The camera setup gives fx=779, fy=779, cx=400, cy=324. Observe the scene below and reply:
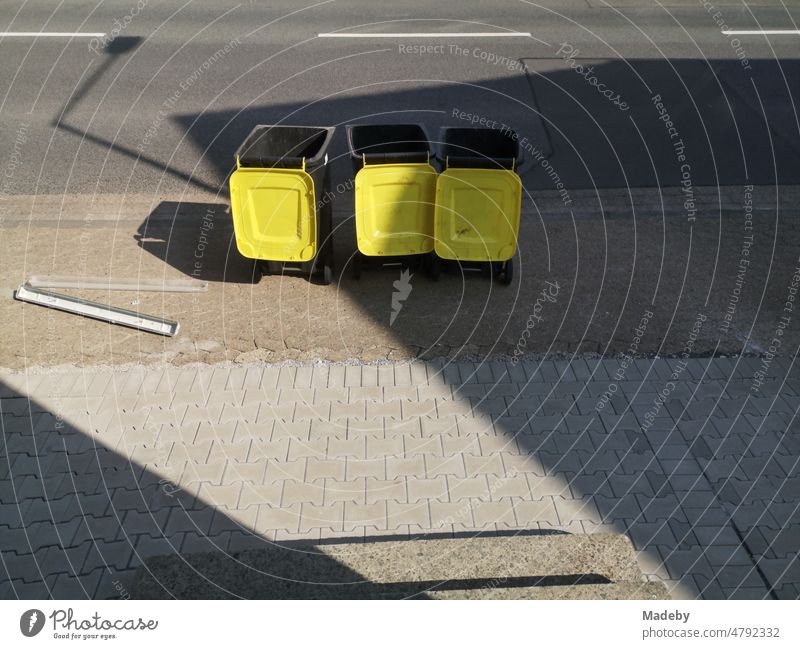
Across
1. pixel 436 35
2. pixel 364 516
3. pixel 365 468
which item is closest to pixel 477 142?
pixel 365 468

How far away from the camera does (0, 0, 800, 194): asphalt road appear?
9.09 metres

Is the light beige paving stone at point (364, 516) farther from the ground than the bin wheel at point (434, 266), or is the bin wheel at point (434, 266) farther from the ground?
the bin wheel at point (434, 266)

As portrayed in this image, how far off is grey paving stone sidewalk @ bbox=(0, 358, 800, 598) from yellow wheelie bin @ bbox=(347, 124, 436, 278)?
113 cm

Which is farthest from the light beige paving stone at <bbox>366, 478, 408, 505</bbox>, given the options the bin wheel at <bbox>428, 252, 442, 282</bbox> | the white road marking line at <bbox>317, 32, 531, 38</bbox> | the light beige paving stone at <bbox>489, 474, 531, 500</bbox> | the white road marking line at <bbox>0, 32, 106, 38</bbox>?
the white road marking line at <bbox>0, 32, 106, 38</bbox>

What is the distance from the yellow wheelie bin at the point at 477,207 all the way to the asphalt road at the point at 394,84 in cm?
244

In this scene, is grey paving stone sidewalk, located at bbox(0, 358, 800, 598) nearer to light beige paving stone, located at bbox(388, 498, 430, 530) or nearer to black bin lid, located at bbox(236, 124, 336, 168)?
light beige paving stone, located at bbox(388, 498, 430, 530)

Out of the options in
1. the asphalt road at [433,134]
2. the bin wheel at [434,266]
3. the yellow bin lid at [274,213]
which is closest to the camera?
the yellow bin lid at [274,213]

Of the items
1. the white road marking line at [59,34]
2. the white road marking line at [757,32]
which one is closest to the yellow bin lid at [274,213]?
the white road marking line at [59,34]

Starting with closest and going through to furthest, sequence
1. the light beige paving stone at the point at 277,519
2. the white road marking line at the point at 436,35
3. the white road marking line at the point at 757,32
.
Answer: the light beige paving stone at the point at 277,519 → the white road marking line at the point at 436,35 → the white road marking line at the point at 757,32

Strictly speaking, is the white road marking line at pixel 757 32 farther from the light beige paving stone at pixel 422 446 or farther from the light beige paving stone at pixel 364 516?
the light beige paving stone at pixel 364 516

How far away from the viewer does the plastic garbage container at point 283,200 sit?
6121mm

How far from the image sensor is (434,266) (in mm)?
6797

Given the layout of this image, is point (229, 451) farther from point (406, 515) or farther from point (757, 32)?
point (757, 32)

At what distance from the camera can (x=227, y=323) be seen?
6.39m
